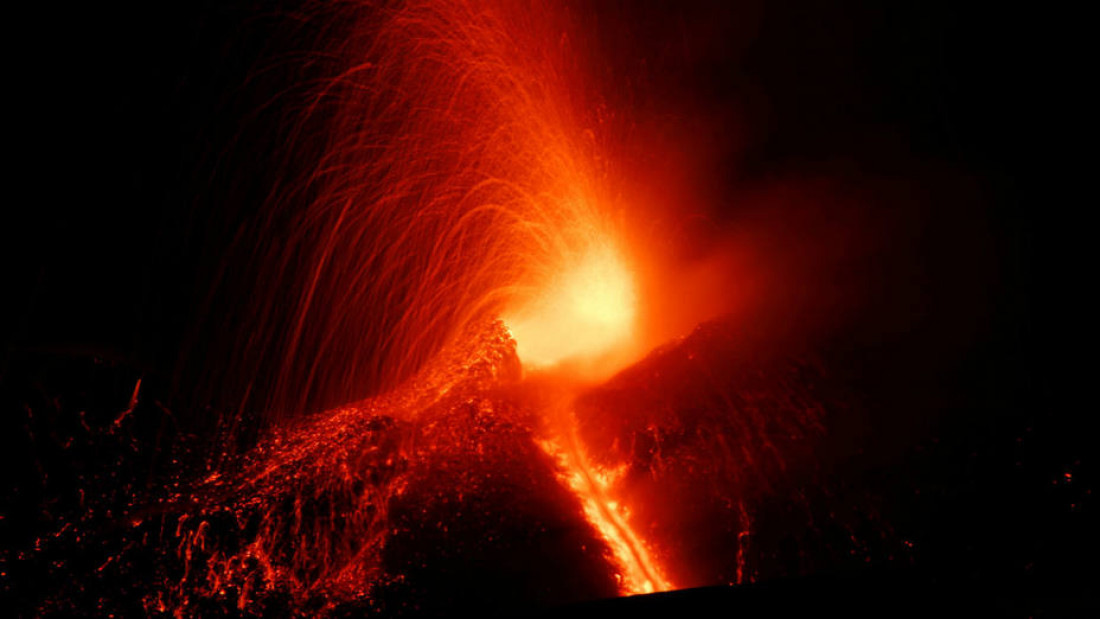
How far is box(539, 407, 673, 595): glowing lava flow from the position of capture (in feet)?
12.9

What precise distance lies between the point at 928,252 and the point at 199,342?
9.40m

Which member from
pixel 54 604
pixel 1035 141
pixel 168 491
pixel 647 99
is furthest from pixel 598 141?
pixel 54 604

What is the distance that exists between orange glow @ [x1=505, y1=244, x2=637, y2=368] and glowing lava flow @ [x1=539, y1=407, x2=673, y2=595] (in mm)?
2246

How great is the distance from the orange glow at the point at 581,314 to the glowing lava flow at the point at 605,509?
2.25 metres

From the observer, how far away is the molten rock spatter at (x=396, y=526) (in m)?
3.68

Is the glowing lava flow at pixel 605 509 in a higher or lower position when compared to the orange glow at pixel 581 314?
lower

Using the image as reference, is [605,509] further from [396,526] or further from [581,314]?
[581,314]

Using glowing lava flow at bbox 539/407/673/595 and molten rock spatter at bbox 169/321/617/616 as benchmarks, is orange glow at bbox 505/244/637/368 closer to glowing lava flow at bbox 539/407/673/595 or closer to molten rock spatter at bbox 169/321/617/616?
glowing lava flow at bbox 539/407/673/595

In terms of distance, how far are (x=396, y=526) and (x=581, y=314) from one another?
4.86 metres

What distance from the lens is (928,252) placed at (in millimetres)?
6719

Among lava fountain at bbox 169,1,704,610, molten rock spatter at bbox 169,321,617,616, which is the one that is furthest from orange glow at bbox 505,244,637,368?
Result: molten rock spatter at bbox 169,321,617,616

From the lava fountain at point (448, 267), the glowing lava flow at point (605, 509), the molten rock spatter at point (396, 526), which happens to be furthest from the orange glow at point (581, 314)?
the molten rock spatter at point (396, 526)

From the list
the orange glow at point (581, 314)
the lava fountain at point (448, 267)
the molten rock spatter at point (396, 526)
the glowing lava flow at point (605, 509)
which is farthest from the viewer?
the orange glow at point (581, 314)

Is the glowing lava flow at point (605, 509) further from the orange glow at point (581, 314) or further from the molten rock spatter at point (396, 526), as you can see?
the orange glow at point (581, 314)
